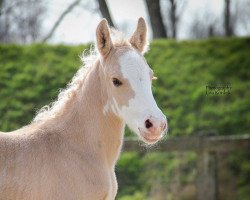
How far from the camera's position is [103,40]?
5086mm

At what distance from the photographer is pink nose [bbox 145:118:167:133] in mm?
4562

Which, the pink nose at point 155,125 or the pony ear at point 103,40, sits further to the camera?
the pony ear at point 103,40

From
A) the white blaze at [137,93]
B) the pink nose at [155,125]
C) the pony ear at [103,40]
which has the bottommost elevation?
the pink nose at [155,125]

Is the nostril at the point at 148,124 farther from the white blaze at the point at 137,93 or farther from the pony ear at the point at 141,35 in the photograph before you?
the pony ear at the point at 141,35

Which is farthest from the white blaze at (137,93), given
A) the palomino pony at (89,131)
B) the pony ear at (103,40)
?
the pony ear at (103,40)

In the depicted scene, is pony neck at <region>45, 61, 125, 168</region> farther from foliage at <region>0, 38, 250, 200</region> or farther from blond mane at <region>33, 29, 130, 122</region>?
foliage at <region>0, 38, 250, 200</region>

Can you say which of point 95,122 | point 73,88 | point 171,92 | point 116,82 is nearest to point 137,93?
point 116,82

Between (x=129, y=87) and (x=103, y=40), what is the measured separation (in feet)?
1.86

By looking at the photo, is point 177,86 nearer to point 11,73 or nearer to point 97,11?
point 11,73

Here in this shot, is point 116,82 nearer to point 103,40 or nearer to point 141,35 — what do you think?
point 103,40

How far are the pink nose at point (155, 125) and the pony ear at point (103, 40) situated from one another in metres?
0.84

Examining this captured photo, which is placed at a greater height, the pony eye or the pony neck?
the pony eye

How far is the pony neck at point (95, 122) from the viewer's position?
502 cm

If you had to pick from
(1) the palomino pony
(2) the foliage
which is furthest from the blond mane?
(2) the foliage
